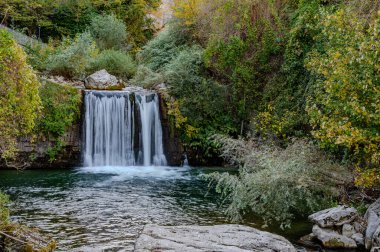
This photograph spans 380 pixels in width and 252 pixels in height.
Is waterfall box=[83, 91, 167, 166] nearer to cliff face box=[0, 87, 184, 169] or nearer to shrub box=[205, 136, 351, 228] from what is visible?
cliff face box=[0, 87, 184, 169]

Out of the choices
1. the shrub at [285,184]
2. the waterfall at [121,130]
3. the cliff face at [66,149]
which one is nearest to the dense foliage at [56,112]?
the cliff face at [66,149]

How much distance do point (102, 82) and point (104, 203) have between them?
9071 millimetres

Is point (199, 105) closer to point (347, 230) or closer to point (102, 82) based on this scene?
point (102, 82)

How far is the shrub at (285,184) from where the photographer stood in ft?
26.4

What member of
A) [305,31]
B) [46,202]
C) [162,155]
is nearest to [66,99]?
[162,155]

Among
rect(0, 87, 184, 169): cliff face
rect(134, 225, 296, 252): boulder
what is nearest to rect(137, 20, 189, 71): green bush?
rect(0, 87, 184, 169): cliff face

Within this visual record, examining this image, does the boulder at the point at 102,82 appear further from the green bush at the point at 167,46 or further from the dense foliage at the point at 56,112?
the green bush at the point at 167,46

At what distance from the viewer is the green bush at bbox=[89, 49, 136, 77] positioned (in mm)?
19906

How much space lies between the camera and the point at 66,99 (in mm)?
16359

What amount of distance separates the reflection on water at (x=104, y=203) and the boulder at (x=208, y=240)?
3.78 feet

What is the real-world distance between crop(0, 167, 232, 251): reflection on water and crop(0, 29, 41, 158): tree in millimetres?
1895

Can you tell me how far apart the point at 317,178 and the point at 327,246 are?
1694 millimetres

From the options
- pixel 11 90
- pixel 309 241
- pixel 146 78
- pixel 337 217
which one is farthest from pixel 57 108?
pixel 337 217

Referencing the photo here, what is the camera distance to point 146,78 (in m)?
18.7
